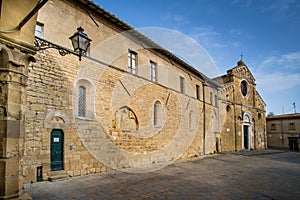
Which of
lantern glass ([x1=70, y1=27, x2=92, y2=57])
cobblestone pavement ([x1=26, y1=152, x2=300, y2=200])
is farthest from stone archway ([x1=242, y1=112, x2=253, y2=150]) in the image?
lantern glass ([x1=70, y1=27, x2=92, y2=57])

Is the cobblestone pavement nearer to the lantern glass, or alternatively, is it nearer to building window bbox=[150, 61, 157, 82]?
the lantern glass

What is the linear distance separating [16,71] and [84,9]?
6.88 meters

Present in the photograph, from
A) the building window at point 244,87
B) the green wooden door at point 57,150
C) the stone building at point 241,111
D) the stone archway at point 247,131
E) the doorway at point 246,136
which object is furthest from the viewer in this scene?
the building window at point 244,87

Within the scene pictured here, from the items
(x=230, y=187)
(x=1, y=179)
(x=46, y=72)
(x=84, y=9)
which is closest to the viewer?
(x=1, y=179)

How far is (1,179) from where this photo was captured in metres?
3.61

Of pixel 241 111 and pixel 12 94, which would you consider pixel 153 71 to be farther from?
pixel 241 111

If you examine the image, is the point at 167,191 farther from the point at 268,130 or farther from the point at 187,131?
the point at 268,130

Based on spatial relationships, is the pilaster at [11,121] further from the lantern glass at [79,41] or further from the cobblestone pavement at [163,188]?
the cobblestone pavement at [163,188]

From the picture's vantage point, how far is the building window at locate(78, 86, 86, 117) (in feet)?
30.3

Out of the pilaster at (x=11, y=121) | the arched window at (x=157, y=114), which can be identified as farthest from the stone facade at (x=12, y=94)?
the arched window at (x=157, y=114)

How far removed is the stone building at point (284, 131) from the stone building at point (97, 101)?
19.2 meters

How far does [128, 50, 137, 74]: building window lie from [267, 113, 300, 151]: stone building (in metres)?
27.0

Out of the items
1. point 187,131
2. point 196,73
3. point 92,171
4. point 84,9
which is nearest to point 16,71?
point 92,171

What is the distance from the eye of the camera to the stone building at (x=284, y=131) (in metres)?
29.5
